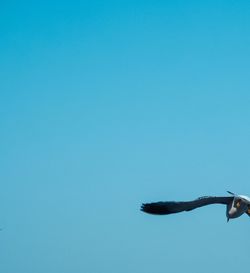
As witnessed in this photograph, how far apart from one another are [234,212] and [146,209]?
408 cm

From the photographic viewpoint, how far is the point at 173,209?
4912cm

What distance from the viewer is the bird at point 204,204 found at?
49.0 metres

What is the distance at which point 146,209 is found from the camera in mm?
49531

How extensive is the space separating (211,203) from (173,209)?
69.8 inches

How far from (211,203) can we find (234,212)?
1.17 meters

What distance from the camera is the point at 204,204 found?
49.1 metres

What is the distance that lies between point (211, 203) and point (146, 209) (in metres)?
3.04

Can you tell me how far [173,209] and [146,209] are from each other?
4.28ft

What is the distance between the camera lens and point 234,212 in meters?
49.2

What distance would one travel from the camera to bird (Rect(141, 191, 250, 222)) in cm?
4900
